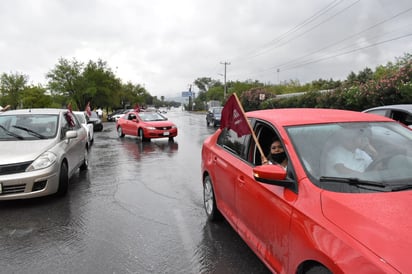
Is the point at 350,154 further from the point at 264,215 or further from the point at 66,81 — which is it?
the point at 66,81

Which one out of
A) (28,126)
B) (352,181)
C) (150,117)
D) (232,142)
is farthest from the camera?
(150,117)

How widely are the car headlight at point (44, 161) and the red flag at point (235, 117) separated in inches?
130

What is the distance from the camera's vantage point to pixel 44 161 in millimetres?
5727

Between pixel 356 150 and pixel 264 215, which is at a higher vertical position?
pixel 356 150

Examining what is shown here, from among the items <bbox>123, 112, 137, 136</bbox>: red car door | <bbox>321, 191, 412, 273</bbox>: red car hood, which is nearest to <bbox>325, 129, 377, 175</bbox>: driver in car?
<bbox>321, 191, 412, 273</bbox>: red car hood

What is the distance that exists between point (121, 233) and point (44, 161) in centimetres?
216

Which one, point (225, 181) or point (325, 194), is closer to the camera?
point (325, 194)

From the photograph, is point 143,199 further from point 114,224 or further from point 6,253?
point 6,253

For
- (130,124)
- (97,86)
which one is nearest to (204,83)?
(97,86)

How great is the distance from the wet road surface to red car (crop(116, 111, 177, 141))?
7998mm

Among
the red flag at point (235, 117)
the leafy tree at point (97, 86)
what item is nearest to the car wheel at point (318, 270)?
the red flag at point (235, 117)

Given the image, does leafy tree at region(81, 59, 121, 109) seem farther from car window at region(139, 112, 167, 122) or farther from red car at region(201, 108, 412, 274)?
red car at region(201, 108, 412, 274)

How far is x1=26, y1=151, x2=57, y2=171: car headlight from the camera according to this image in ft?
18.4

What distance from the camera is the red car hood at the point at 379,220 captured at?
179cm
